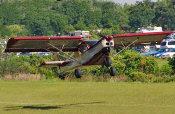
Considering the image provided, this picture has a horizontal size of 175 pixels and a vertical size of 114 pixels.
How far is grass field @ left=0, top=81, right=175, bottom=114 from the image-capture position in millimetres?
25547

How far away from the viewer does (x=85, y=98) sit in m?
30.4

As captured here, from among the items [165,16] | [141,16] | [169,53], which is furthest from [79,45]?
[141,16]

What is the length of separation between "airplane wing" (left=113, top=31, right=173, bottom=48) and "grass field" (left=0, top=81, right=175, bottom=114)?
2758 mm

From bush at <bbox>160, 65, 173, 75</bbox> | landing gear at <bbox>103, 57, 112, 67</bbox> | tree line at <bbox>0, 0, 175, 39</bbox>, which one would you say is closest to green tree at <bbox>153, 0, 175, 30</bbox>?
tree line at <bbox>0, 0, 175, 39</bbox>

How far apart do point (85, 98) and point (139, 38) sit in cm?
438

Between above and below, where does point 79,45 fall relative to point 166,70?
above

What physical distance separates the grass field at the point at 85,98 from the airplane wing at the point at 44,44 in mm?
2783

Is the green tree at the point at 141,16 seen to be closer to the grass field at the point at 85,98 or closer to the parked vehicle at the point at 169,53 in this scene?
the parked vehicle at the point at 169,53

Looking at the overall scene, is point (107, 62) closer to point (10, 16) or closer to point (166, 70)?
point (166, 70)

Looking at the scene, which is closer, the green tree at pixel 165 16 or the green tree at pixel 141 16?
the green tree at pixel 165 16

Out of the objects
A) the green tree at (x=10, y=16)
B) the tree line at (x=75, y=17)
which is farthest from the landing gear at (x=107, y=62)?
the green tree at (x=10, y=16)

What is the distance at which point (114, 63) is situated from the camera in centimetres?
4269

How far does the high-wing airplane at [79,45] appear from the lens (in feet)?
88.8

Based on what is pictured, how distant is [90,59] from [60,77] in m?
16.0
